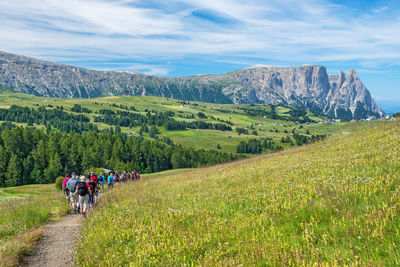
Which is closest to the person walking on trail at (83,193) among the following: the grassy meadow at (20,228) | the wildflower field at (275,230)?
the grassy meadow at (20,228)

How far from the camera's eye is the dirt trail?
975cm

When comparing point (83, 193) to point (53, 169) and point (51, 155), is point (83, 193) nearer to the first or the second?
point (53, 169)

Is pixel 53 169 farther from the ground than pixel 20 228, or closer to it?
closer to it

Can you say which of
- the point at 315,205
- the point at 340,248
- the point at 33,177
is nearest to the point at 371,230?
the point at 340,248

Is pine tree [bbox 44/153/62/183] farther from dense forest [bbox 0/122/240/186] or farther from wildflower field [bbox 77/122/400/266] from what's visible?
wildflower field [bbox 77/122/400/266]

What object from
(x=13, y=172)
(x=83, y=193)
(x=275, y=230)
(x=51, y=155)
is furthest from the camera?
(x=51, y=155)

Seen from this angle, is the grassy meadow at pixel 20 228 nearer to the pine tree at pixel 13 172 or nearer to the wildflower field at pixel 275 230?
the wildflower field at pixel 275 230

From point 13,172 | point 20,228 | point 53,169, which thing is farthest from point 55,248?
point 13,172

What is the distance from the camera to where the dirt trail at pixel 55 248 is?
384 inches

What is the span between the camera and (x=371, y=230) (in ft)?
18.6

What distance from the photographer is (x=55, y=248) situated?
11.3 meters

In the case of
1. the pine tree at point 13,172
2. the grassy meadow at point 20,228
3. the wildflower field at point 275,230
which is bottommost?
the pine tree at point 13,172

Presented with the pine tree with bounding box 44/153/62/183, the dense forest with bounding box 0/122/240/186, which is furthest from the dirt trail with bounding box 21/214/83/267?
the pine tree with bounding box 44/153/62/183

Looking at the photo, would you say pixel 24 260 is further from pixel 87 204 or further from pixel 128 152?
pixel 128 152
